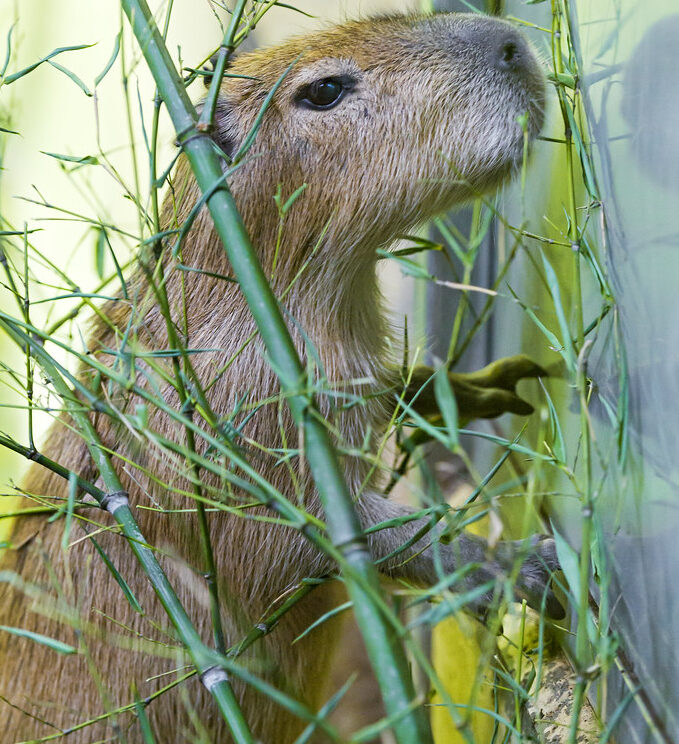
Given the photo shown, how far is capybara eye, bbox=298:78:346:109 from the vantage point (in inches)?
52.9

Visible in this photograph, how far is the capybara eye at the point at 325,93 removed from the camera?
4.41ft

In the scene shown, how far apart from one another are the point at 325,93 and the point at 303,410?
899 mm

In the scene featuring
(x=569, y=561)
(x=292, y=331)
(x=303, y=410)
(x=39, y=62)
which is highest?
(x=39, y=62)

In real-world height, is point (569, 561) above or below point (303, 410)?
below

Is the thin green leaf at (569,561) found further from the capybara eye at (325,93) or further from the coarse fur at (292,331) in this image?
the capybara eye at (325,93)

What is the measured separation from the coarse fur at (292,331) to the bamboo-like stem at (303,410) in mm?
516

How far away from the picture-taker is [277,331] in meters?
0.64

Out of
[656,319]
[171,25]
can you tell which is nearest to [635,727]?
[656,319]

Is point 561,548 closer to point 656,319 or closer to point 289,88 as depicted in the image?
point 656,319

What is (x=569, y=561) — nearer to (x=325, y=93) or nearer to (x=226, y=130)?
(x=325, y=93)

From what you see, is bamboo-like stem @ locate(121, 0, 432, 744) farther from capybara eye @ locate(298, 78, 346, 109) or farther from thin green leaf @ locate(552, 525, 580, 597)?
capybara eye @ locate(298, 78, 346, 109)

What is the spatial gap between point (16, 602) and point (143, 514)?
284mm

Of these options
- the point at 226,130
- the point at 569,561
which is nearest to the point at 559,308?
the point at 569,561

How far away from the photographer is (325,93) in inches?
53.0
